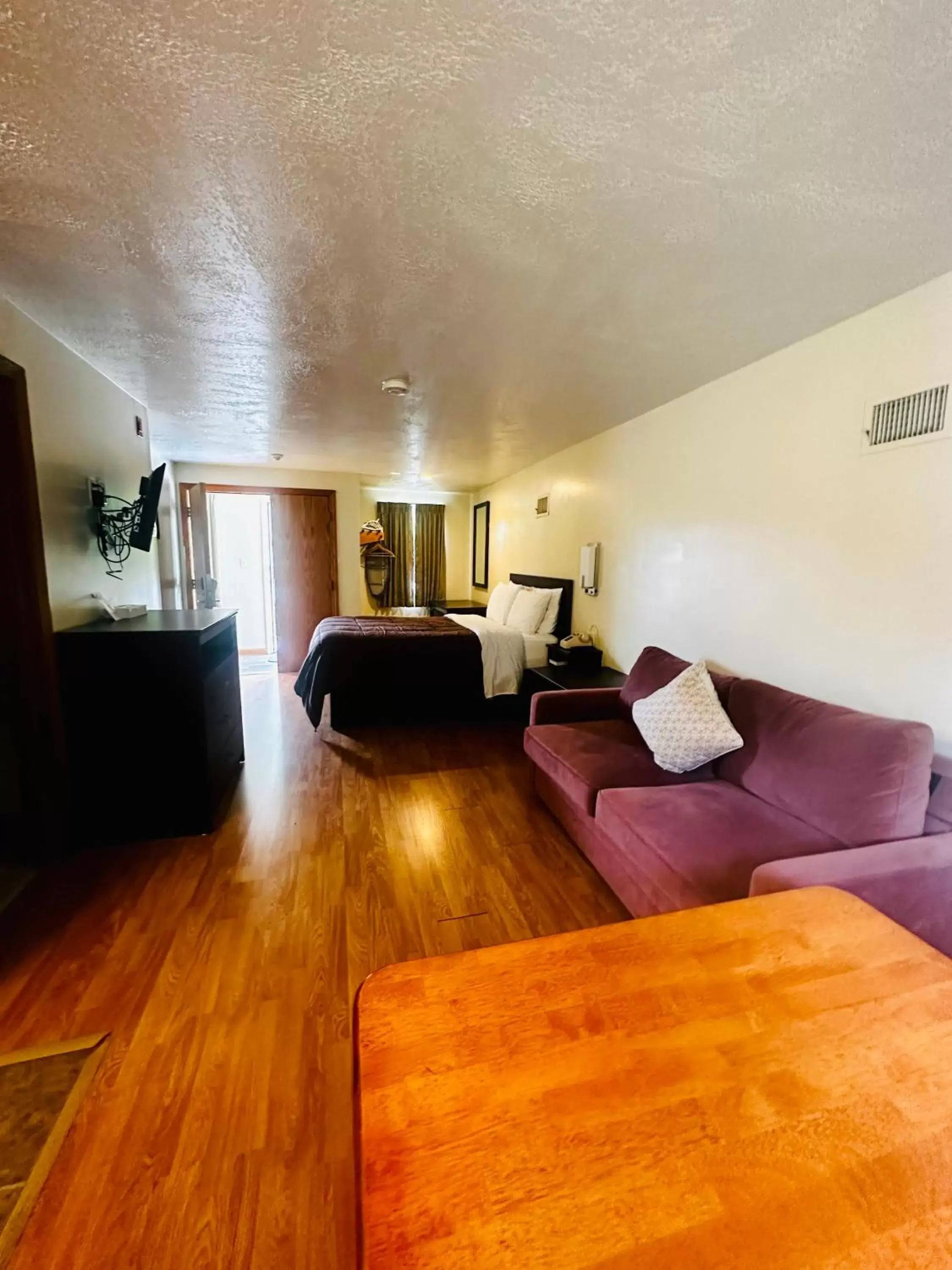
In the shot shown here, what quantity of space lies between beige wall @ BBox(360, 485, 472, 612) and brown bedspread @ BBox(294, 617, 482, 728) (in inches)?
123

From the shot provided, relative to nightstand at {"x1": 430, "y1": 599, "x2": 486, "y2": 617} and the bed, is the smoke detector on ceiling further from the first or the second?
nightstand at {"x1": 430, "y1": 599, "x2": 486, "y2": 617}

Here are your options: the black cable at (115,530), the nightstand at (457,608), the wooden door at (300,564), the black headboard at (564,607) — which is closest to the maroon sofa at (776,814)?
the black headboard at (564,607)

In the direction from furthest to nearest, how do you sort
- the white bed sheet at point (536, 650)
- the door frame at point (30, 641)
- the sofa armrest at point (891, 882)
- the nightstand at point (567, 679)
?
the white bed sheet at point (536, 650) → the nightstand at point (567, 679) → the door frame at point (30, 641) → the sofa armrest at point (891, 882)

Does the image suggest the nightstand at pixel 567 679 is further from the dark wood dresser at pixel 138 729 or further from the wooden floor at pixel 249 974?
the dark wood dresser at pixel 138 729

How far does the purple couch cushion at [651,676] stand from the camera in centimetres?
267

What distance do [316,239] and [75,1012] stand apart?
242cm

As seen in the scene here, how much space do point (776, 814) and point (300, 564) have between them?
533 cm

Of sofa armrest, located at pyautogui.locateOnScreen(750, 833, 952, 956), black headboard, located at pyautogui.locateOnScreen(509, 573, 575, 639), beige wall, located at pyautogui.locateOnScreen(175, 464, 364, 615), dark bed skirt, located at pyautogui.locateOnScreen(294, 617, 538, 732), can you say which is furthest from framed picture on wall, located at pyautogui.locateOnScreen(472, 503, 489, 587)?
sofa armrest, located at pyautogui.locateOnScreen(750, 833, 952, 956)

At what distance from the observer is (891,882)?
136cm

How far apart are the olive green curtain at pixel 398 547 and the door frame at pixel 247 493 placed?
1.12 m

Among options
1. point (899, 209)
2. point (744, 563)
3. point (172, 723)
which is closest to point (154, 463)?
point (172, 723)

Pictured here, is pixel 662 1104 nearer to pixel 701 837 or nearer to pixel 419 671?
pixel 701 837

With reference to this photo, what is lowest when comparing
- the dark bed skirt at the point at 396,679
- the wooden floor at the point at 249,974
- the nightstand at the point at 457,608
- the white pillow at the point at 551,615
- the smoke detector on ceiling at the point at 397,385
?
the wooden floor at the point at 249,974

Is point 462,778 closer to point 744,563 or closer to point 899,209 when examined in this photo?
point 744,563
